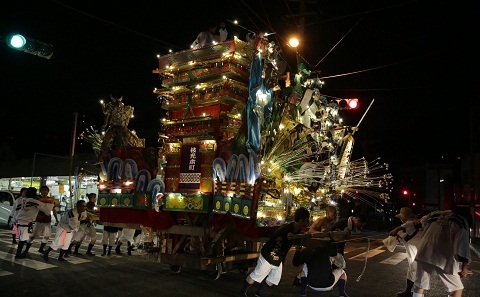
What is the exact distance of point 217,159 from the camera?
714 centimetres

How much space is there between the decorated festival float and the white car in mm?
12487

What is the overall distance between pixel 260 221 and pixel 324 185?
3.26 m

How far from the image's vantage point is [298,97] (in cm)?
867

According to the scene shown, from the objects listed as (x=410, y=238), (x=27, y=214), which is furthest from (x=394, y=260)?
(x=27, y=214)

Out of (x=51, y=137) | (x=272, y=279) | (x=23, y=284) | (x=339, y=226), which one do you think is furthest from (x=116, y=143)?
(x=51, y=137)

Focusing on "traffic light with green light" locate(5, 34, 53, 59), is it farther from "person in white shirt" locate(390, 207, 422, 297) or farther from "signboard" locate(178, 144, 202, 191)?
"person in white shirt" locate(390, 207, 422, 297)

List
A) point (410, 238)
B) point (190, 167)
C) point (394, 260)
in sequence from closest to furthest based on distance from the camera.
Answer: point (410, 238) < point (190, 167) < point (394, 260)

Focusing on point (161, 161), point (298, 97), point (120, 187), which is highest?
point (298, 97)

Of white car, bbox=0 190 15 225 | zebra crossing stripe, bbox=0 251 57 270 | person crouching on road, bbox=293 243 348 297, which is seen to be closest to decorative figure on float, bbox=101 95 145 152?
zebra crossing stripe, bbox=0 251 57 270

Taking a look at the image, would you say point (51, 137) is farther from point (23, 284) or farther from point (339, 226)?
point (339, 226)

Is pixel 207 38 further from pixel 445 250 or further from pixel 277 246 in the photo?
pixel 445 250

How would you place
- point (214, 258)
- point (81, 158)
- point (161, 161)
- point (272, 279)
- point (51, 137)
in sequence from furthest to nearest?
point (51, 137) < point (81, 158) < point (161, 161) < point (214, 258) < point (272, 279)

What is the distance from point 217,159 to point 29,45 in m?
5.15

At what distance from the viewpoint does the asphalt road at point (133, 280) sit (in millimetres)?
7020
